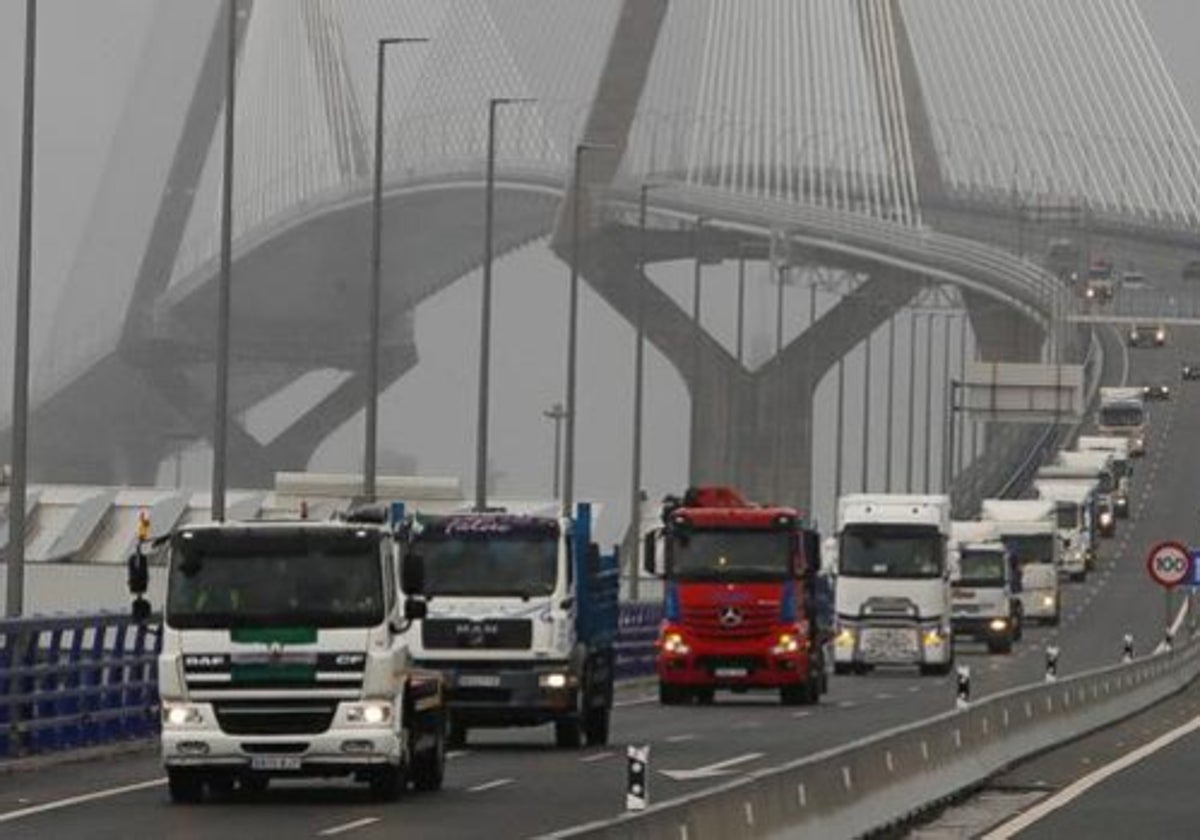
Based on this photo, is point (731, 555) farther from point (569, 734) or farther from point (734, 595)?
point (569, 734)

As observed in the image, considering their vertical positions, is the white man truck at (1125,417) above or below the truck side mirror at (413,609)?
above

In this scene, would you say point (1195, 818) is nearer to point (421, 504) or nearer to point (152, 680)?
point (152, 680)

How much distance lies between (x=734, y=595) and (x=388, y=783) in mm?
23472

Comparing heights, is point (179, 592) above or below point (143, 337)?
below

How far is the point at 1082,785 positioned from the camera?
3422 cm

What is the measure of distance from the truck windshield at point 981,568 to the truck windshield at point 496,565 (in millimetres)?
49872

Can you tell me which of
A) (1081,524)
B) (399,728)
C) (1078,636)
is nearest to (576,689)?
(399,728)

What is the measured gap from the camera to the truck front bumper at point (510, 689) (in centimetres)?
3822

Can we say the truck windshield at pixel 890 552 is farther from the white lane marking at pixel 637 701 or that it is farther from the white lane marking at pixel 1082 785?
the white lane marking at pixel 1082 785

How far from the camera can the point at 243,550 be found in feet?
96.1


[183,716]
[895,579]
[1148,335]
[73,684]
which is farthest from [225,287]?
[1148,335]

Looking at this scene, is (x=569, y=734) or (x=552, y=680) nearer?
(x=552, y=680)

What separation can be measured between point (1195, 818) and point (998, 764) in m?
7.24

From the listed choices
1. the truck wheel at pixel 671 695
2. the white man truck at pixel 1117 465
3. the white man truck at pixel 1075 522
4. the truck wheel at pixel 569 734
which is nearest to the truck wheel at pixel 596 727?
the truck wheel at pixel 569 734
